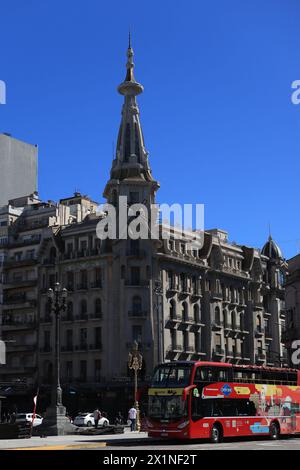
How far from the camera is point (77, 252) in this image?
253ft

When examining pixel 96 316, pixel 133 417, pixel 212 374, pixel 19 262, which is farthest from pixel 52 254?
pixel 212 374

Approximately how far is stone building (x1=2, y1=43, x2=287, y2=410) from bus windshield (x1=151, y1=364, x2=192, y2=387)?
116 feet

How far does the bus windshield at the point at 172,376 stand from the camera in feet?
99.8

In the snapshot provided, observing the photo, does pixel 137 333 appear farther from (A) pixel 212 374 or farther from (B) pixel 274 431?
(A) pixel 212 374

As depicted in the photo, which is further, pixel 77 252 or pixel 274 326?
pixel 274 326

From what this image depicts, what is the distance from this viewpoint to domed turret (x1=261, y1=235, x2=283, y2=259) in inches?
3964

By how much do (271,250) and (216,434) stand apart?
7180cm

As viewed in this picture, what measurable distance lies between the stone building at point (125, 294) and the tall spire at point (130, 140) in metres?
0.12

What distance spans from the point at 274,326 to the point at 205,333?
17.0 meters

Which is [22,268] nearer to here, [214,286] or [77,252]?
[77,252]

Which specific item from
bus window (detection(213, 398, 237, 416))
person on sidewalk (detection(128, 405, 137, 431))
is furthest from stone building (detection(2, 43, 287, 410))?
bus window (detection(213, 398, 237, 416))

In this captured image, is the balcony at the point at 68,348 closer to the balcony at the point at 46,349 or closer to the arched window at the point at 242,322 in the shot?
the balcony at the point at 46,349

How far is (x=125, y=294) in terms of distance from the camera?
2876 inches
